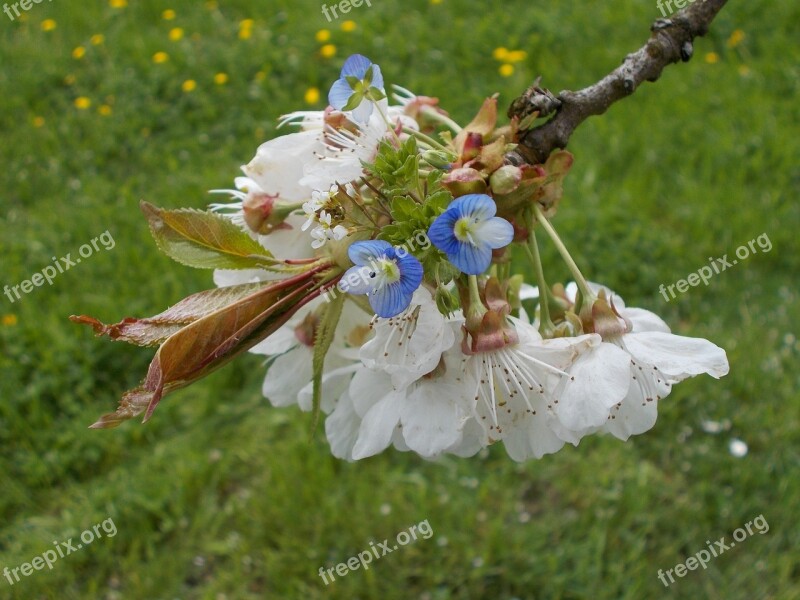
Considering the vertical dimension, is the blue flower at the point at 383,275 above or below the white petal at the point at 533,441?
above

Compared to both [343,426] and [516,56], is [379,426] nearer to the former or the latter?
[343,426]

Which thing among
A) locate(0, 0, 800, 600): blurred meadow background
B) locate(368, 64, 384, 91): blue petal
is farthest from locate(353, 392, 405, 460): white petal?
locate(0, 0, 800, 600): blurred meadow background

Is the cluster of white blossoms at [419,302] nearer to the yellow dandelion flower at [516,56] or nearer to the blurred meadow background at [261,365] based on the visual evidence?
the blurred meadow background at [261,365]

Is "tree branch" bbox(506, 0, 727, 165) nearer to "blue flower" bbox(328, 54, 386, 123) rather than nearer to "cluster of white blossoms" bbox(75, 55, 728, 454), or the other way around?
"cluster of white blossoms" bbox(75, 55, 728, 454)

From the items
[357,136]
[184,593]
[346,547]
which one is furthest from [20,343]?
[357,136]

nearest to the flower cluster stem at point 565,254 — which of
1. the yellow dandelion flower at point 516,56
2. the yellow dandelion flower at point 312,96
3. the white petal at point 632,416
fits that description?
the white petal at point 632,416

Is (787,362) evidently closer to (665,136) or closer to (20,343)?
(665,136)
